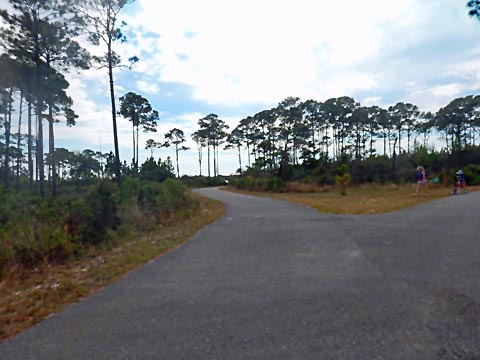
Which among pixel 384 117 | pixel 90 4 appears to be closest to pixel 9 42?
pixel 90 4

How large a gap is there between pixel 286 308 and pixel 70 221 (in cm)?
740

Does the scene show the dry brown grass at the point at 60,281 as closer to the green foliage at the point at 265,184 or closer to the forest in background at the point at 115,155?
the forest in background at the point at 115,155

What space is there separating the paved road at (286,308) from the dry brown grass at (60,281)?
0.34m

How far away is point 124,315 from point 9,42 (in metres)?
21.0

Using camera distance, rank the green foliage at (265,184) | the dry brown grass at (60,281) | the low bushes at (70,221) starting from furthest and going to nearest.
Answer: the green foliage at (265,184) < the low bushes at (70,221) < the dry brown grass at (60,281)

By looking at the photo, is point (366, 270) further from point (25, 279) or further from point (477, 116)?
point (477, 116)

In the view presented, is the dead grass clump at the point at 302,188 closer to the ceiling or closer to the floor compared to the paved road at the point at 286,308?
closer to the ceiling

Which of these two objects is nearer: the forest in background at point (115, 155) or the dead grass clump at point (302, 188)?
the forest in background at point (115, 155)

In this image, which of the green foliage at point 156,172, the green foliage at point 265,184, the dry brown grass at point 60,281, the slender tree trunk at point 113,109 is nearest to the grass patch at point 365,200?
the green foliage at point 265,184

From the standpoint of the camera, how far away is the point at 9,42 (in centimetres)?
1925

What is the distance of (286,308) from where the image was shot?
3947 millimetres

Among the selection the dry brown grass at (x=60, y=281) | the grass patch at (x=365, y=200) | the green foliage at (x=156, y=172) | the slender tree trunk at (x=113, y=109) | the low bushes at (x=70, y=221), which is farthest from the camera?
the green foliage at (x=156, y=172)

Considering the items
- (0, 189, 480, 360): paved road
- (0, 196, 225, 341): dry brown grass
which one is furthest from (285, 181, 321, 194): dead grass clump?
(0, 189, 480, 360): paved road

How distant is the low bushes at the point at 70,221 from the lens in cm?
720
